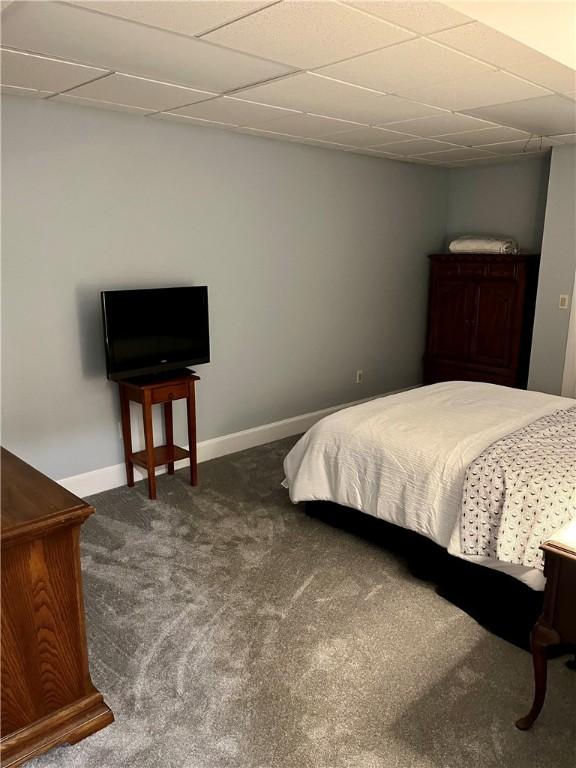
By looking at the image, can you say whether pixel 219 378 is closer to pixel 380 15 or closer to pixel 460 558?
pixel 460 558

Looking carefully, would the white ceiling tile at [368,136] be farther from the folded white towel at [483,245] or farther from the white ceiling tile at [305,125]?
the folded white towel at [483,245]

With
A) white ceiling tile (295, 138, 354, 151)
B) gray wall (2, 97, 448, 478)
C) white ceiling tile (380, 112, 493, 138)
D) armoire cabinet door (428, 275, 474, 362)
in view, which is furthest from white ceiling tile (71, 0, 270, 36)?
armoire cabinet door (428, 275, 474, 362)

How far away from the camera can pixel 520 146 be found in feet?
15.2

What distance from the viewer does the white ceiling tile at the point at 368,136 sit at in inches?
157

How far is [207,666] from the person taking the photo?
232cm

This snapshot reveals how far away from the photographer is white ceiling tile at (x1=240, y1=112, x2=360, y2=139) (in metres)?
3.63

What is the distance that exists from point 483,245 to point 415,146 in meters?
1.27

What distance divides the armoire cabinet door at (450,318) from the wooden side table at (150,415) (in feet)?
9.51

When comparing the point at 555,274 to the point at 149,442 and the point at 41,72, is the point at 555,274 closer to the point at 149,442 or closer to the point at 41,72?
the point at 149,442

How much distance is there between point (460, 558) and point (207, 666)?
Answer: 1224 millimetres

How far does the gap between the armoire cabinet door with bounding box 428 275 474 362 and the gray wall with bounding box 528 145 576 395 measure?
748mm

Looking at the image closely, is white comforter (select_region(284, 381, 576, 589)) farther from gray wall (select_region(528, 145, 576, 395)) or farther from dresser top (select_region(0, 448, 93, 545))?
dresser top (select_region(0, 448, 93, 545))

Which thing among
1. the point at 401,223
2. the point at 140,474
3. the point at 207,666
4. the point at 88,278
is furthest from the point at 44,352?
the point at 401,223

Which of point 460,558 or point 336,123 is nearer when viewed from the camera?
point 460,558
